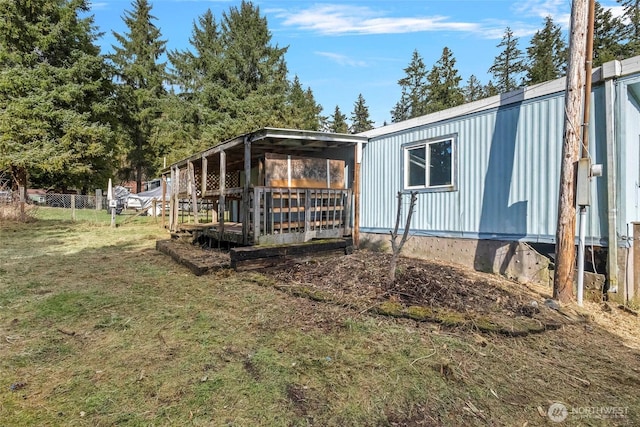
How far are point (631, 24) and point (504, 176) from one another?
94.0ft

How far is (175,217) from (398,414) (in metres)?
9.53

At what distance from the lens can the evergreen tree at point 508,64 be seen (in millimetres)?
31688

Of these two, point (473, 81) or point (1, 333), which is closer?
point (1, 333)

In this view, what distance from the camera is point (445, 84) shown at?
3222cm

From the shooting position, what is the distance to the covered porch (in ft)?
19.8

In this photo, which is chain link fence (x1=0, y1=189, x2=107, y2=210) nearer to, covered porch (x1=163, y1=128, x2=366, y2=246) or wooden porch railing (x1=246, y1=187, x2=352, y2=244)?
covered porch (x1=163, y1=128, x2=366, y2=246)

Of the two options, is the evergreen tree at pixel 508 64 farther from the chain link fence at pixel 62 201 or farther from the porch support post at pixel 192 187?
the chain link fence at pixel 62 201

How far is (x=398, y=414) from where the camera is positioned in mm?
1963

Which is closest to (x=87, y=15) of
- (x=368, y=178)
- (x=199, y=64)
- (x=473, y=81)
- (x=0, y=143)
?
(x=199, y=64)

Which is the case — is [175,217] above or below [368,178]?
below

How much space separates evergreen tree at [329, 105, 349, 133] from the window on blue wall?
123 feet

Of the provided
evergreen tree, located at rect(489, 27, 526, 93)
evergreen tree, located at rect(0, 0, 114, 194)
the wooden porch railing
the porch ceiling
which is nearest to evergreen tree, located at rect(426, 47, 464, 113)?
evergreen tree, located at rect(489, 27, 526, 93)

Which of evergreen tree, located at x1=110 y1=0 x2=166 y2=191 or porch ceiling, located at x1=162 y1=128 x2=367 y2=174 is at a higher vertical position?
evergreen tree, located at x1=110 y1=0 x2=166 y2=191

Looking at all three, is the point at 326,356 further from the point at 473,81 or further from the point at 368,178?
the point at 473,81
